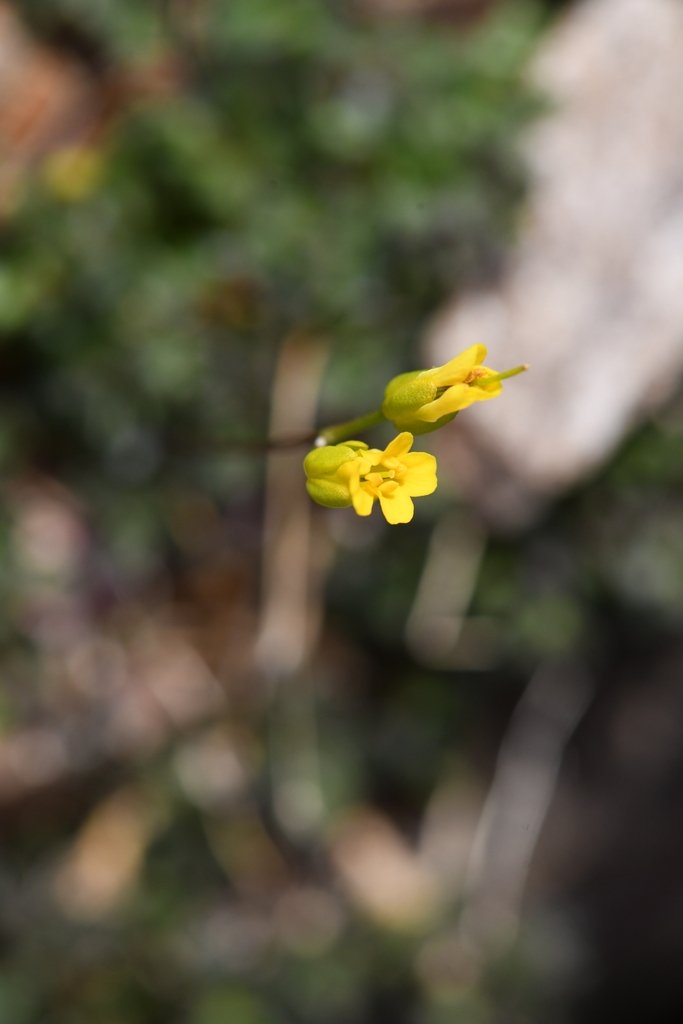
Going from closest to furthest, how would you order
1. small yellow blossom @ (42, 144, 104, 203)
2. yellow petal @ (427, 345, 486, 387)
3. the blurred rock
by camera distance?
yellow petal @ (427, 345, 486, 387)
small yellow blossom @ (42, 144, 104, 203)
the blurred rock

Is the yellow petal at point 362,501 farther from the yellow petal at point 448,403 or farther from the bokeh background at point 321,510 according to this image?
the bokeh background at point 321,510

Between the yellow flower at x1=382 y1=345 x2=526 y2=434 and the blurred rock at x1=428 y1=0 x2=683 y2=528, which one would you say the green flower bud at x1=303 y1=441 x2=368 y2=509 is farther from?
the blurred rock at x1=428 y1=0 x2=683 y2=528

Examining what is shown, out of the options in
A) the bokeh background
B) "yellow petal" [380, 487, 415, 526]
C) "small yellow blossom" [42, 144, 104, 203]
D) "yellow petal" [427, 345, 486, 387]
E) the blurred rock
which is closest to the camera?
"yellow petal" [427, 345, 486, 387]

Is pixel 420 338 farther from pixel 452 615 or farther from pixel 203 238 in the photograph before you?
pixel 452 615

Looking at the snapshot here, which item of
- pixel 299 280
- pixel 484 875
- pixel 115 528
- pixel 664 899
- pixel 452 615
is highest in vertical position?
pixel 299 280

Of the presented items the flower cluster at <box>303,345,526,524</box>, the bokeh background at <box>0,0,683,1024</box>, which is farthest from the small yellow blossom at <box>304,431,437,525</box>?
the bokeh background at <box>0,0,683,1024</box>

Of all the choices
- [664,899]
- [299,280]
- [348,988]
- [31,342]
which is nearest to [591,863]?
[664,899]

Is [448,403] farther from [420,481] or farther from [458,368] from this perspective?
[420,481]
